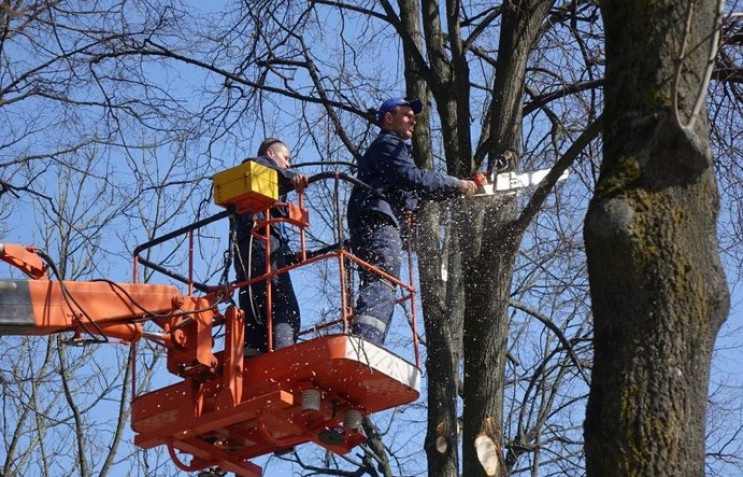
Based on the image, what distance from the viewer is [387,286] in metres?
8.61

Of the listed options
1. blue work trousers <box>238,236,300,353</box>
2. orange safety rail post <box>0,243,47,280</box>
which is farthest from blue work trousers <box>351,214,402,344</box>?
orange safety rail post <box>0,243,47,280</box>

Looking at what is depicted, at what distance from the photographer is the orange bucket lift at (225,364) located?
8.21 meters

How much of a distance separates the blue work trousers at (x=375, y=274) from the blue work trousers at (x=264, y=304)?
0.55m

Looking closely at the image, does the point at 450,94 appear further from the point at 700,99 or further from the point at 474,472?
the point at 700,99

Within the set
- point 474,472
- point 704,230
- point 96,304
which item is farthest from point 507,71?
point 704,230

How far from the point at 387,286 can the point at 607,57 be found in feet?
9.05

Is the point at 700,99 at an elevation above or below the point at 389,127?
below

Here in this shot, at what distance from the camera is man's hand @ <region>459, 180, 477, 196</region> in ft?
30.1

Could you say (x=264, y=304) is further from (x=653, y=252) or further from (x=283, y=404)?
(x=653, y=252)

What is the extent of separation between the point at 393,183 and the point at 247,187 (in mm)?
1078

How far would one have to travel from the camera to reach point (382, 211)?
8727mm

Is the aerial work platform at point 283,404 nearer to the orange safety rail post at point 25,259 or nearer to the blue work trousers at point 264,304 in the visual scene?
the blue work trousers at point 264,304

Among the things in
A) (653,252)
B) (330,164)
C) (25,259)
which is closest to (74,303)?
(25,259)

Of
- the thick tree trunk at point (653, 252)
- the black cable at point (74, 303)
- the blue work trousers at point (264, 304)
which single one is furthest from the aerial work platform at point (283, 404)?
the thick tree trunk at point (653, 252)
